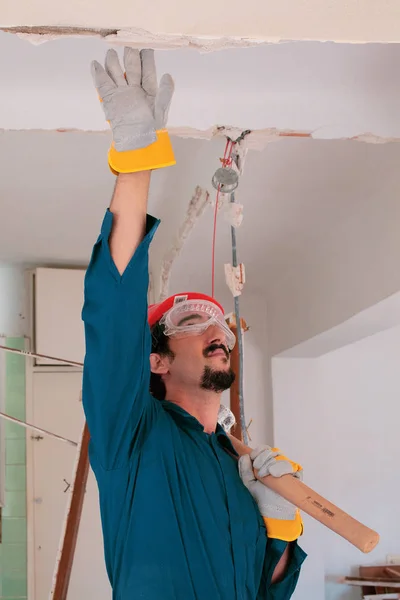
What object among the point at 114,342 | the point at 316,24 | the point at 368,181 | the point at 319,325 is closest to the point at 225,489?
the point at 114,342

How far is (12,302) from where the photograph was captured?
16.7ft

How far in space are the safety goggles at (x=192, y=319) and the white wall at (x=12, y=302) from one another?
10.0 ft

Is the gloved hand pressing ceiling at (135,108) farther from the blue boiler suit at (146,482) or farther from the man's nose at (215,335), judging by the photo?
the man's nose at (215,335)

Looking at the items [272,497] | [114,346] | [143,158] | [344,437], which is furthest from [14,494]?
[143,158]

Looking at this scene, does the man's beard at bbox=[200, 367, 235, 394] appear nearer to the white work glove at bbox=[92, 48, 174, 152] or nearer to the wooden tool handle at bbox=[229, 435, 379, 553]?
the wooden tool handle at bbox=[229, 435, 379, 553]

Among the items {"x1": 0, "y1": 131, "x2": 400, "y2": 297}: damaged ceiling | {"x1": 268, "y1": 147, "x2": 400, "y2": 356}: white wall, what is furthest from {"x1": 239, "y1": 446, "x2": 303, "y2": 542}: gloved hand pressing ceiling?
{"x1": 268, "y1": 147, "x2": 400, "y2": 356}: white wall

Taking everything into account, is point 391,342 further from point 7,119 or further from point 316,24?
point 316,24

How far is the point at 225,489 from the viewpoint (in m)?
1.87

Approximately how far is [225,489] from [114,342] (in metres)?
0.59

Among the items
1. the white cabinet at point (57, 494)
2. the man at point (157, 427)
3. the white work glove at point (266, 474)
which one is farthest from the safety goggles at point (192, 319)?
the white cabinet at point (57, 494)

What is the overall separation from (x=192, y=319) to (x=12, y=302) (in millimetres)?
3193

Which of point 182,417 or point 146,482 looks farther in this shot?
point 182,417

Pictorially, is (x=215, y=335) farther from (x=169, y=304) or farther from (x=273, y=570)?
(x=273, y=570)

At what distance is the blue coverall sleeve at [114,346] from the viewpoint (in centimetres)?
148
